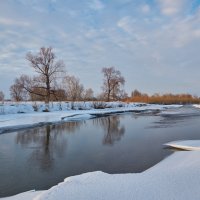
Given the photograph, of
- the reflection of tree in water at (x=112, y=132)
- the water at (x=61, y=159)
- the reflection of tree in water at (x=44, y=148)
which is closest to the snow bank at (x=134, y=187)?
the water at (x=61, y=159)

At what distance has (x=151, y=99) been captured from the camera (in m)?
79.8

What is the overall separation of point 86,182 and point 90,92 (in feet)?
201

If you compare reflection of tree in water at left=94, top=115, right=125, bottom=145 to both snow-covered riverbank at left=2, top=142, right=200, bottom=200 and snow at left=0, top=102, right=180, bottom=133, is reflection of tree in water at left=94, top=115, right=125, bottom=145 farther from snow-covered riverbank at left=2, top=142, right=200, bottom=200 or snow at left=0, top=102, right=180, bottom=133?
snow-covered riverbank at left=2, top=142, right=200, bottom=200

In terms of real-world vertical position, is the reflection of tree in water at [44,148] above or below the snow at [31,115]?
below

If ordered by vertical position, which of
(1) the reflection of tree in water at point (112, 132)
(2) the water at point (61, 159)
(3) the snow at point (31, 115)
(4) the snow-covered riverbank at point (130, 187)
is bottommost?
(2) the water at point (61, 159)

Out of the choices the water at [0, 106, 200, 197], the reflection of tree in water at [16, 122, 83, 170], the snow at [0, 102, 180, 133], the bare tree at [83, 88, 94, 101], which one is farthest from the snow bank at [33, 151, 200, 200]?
the bare tree at [83, 88, 94, 101]

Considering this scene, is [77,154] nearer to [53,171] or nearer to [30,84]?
[53,171]

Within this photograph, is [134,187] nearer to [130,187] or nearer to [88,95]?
[130,187]

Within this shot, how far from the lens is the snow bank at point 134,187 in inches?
171

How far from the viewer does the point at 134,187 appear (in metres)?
4.87

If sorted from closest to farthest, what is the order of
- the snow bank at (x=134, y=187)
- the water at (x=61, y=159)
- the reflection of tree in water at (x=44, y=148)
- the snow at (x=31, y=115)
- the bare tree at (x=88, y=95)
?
the snow bank at (x=134, y=187), the water at (x=61, y=159), the reflection of tree in water at (x=44, y=148), the snow at (x=31, y=115), the bare tree at (x=88, y=95)

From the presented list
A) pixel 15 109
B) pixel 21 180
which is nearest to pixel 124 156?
pixel 21 180

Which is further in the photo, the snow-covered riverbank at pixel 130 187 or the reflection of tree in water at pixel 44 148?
the reflection of tree in water at pixel 44 148

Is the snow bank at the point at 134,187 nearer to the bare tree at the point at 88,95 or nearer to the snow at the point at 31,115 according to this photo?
the snow at the point at 31,115
